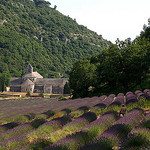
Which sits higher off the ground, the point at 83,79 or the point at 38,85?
the point at 83,79

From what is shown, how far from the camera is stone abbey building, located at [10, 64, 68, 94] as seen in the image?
123 meters

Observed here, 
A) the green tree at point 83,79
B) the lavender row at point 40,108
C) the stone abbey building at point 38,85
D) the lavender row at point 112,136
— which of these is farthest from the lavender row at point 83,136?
the stone abbey building at point 38,85

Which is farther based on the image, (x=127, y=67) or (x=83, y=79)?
(x=83, y=79)

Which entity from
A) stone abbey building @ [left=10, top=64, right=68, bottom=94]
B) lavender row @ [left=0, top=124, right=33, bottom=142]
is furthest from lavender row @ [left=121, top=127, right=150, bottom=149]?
stone abbey building @ [left=10, top=64, right=68, bottom=94]

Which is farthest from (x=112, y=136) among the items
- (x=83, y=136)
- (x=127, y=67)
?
(x=127, y=67)

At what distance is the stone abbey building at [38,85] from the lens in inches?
4847

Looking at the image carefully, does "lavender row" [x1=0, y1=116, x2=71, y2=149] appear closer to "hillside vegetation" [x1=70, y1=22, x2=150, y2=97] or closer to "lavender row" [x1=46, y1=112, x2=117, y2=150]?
"lavender row" [x1=46, y1=112, x2=117, y2=150]

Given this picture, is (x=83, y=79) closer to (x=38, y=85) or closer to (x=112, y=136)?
(x=112, y=136)

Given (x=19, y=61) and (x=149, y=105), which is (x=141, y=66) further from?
(x=19, y=61)

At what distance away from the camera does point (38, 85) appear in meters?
126

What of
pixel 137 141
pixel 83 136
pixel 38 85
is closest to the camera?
pixel 137 141

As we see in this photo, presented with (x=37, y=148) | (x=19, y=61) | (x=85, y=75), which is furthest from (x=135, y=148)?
(x=19, y=61)

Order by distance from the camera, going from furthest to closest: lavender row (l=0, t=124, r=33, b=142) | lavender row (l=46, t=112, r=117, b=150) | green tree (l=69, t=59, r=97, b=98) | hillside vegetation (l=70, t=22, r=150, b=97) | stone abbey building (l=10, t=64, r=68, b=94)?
stone abbey building (l=10, t=64, r=68, b=94) → green tree (l=69, t=59, r=97, b=98) → hillside vegetation (l=70, t=22, r=150, b=97) → lavender row (l=0, t=124, r=33, b=142) → lavender row (l=46, t=112, r=117, b=150)

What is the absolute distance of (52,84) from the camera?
407 ft
